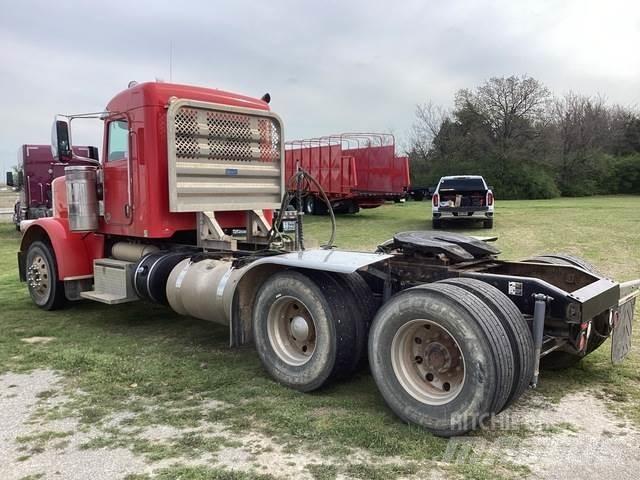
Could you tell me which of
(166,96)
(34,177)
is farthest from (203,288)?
(34,177)

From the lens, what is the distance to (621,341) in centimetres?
452

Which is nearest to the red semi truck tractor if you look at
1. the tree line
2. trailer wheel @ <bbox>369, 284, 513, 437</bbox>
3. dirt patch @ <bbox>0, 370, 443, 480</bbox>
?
trailer wheel @ <bbox>369, 284, 513, 437</bbox>

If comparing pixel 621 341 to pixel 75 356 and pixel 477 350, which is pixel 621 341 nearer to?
pixel 477 350

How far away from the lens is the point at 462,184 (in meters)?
18.5

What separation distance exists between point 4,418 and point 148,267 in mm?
2445

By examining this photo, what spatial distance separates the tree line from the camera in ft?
138

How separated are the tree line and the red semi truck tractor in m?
37.0

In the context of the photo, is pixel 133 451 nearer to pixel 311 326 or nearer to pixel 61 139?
pixel 311 326

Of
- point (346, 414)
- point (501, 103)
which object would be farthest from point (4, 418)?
point (501, 103)

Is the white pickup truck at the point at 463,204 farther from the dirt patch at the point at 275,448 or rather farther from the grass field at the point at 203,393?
the dirt patch at the point at 275,448

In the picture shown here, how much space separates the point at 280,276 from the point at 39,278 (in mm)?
4436

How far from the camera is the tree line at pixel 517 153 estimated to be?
4200 centimetres

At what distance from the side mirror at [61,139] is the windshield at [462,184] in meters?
13.4

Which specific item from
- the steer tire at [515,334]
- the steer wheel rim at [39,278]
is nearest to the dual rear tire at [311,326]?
the steer tire at [515,334]
